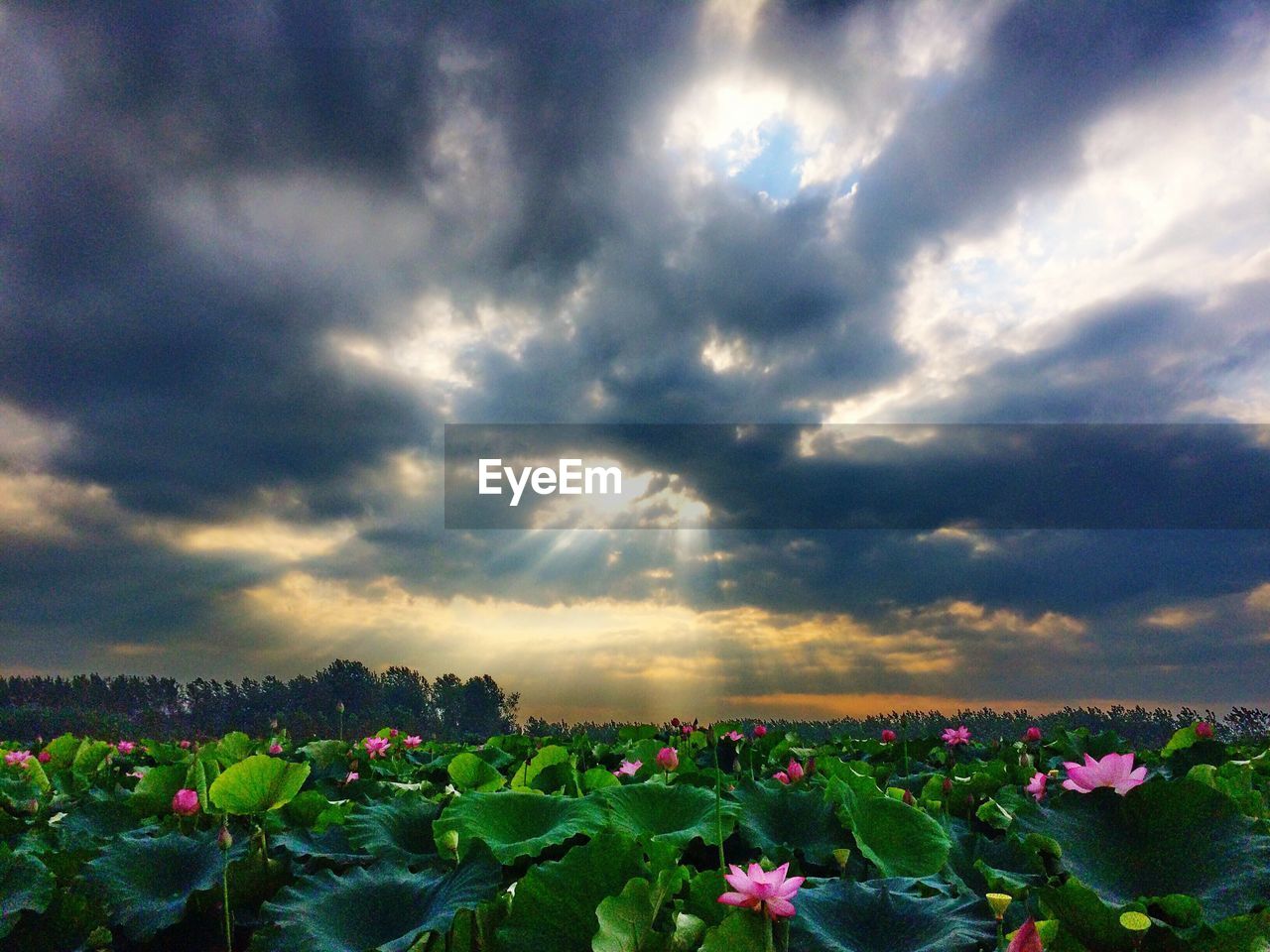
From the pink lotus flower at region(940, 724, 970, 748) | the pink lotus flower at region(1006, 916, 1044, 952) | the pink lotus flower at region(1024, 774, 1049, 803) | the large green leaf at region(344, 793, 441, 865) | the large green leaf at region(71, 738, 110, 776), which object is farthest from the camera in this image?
the large green leaf at region(71, 738, 110, 776)

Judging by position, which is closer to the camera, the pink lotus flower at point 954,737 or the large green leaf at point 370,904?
the large green leaf at point 370,904

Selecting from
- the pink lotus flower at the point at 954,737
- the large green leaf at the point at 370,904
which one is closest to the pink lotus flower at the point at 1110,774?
the large green leaf at the point at 370,904

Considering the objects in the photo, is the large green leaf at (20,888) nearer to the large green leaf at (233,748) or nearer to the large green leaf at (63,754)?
the large green leaf at (233,748)

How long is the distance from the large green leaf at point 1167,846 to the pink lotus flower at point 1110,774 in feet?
0.07

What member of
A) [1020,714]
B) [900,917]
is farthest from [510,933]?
[1020,714]

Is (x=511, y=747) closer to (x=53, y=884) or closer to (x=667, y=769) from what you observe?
(x=667, y=769)

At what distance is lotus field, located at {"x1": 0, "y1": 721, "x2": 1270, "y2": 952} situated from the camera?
1506 millimetres

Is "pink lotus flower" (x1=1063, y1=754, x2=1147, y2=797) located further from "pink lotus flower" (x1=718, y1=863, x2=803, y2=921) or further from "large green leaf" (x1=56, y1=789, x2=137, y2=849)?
"large green leaf" (x1=56, y1=789, x2=137, y2=849)

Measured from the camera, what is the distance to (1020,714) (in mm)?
9117

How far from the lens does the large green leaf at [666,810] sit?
87.2 inches

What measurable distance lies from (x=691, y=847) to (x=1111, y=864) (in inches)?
41.5

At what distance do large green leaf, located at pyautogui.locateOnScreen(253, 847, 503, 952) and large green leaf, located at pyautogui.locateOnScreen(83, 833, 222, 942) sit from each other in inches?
15.8

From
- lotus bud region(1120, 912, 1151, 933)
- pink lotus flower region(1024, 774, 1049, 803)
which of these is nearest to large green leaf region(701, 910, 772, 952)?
lotus bud region(1120, 912, 1151, 933)

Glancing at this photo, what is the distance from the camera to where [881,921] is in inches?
63.0
